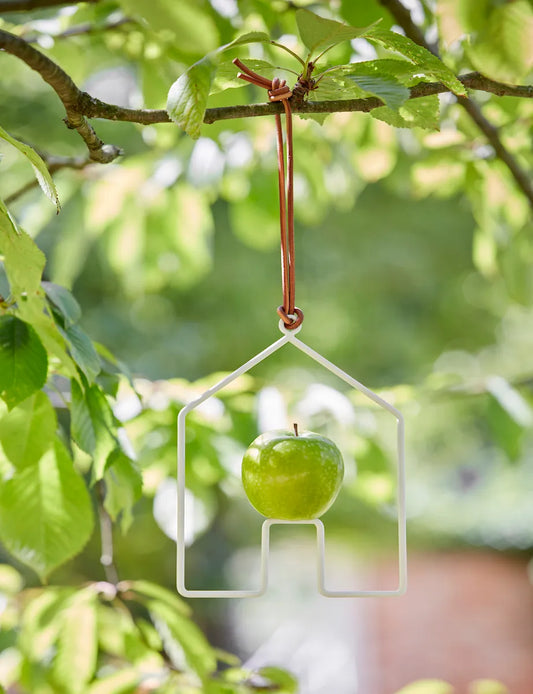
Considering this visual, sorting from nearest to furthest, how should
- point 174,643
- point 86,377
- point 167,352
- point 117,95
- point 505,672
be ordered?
point 86,377
point 174,643
point 117,95
point 167,352
point 505,672

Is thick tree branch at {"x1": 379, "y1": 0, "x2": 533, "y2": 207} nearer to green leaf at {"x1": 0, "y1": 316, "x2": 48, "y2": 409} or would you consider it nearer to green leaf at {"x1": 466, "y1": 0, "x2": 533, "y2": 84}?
green leaf at {"x1": 466, "y1": 0, "x2": 533, "y2": 84}

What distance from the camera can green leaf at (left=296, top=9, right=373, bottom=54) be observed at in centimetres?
49

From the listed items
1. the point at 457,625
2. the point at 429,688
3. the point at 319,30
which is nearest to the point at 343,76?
the point at 319,30

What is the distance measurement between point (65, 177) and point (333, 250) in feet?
11.3

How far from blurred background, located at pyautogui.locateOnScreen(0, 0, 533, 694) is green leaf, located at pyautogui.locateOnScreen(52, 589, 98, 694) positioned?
140 mm

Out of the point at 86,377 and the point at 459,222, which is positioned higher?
the point at 459,222

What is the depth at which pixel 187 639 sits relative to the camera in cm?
92

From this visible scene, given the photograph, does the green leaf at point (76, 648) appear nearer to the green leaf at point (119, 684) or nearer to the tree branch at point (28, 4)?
the green leaf at point (119, 684)

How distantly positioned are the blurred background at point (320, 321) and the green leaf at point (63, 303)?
211 millimetres

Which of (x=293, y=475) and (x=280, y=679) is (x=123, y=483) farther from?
(x=280, y=679)

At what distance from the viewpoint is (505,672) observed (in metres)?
4.88

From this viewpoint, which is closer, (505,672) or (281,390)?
(281,390)

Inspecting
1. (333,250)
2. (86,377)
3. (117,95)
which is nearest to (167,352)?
(333,250)

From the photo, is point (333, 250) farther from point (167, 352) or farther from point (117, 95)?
point (117, 95)
